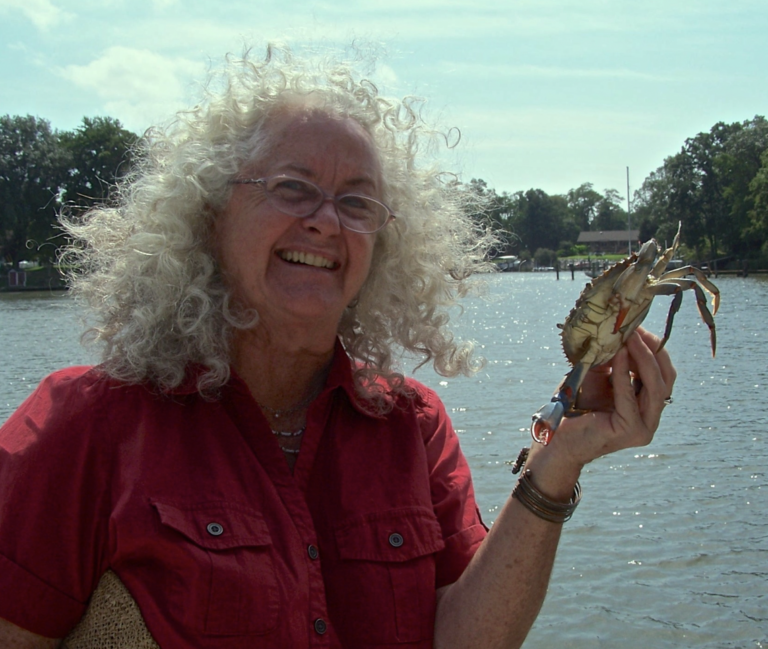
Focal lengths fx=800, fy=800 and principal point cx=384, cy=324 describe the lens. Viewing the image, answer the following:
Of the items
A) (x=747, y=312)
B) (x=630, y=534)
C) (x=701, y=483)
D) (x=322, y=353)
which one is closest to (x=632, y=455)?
(x=701, y=483)

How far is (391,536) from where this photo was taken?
2238 millimetres

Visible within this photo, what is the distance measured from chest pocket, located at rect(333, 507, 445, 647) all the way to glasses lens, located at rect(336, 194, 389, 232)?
85 centimetres

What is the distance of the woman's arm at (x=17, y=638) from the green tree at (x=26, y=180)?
56.1 meters

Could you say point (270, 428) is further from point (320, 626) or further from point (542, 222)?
point (542, 222)

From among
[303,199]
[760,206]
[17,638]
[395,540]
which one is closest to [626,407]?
[395,540]

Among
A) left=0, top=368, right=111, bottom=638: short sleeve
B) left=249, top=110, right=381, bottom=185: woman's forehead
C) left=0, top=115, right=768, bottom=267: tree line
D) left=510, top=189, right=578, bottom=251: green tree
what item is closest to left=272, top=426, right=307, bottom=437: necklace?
left=0, top=368, right=111, bottom=638: short sleeve

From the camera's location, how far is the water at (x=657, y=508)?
5859 millimetres

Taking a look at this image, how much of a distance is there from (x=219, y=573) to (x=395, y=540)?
1.71 feet

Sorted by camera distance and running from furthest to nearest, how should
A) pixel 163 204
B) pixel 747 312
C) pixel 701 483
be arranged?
pixel 747 312
pixel 701 483
pixel 163 204

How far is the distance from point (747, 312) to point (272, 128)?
1227 inches

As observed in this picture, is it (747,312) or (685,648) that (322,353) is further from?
(747,312)

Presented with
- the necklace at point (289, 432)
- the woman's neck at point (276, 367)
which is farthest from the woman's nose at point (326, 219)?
the necklace at point (289, 432)

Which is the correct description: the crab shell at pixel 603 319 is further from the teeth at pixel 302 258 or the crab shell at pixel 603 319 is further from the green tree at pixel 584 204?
the green tree at pixel 584 204

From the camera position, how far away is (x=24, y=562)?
73.7 inches
